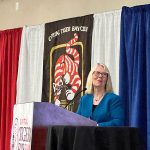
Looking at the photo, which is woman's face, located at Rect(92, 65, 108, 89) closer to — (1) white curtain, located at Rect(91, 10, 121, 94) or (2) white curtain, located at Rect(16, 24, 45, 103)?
(1) white curtain, located at Rect(91, 10, 121, 94)

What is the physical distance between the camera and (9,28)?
5.38 meters

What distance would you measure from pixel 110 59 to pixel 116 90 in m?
0.37

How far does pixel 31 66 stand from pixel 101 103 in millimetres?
2499

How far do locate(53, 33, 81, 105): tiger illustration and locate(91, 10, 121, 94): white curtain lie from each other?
31 cm

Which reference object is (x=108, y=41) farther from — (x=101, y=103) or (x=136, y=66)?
(x=101, y=103)

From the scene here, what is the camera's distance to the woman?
7.95 feet

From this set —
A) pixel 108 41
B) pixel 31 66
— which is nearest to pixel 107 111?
pixel 108 41

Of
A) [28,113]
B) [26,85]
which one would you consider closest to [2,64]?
[26,85]

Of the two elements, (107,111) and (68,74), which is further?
(68,74)

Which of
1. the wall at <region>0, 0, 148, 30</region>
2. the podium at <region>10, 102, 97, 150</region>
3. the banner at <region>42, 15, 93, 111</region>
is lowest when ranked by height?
the podium at <region>10, 102, 97, 150</region>

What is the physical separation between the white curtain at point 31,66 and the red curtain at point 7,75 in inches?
5.2

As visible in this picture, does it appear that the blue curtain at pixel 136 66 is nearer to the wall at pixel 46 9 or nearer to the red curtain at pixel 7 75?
the wall at pixel 46 9

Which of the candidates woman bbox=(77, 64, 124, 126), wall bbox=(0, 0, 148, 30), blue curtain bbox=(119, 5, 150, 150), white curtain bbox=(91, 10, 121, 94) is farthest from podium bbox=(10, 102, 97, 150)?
wall bbox=(0, 0, 148, 30)

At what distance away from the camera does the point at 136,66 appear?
3.76 metres
